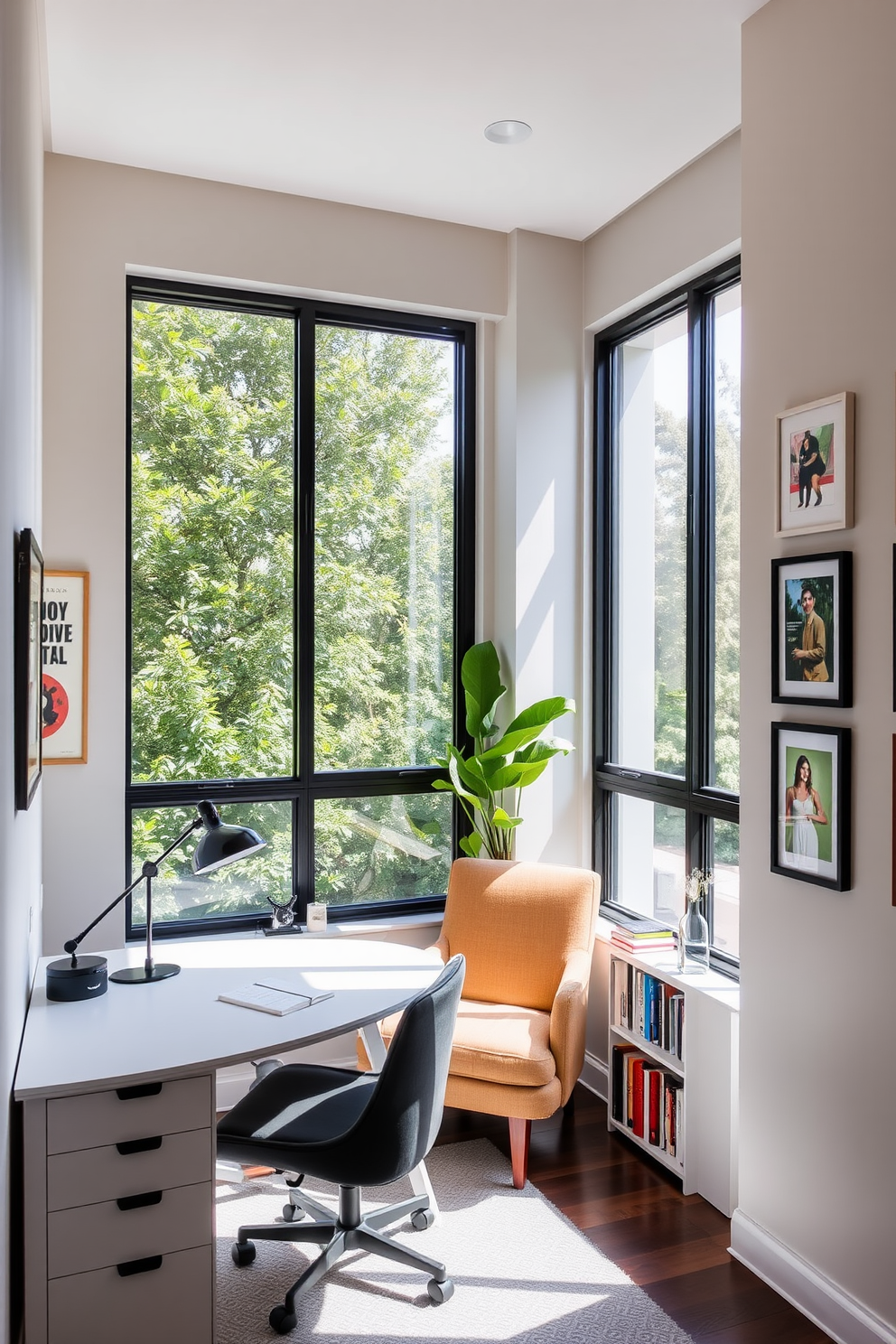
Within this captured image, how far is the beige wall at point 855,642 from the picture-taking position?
6.96ft

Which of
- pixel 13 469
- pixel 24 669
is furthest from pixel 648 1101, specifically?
pixel 13 469

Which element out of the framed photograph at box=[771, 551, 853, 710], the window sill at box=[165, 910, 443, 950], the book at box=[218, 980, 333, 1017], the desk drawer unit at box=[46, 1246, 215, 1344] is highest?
the framed photograph at box=[771, 551, 853, 710]

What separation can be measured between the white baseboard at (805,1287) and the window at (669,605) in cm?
80

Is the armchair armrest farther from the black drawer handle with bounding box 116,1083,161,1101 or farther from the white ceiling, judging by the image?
the white ceiling

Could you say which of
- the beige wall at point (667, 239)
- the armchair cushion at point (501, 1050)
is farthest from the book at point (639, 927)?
the beige wall at point (667, 239)

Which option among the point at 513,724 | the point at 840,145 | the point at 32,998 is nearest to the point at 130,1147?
the point at 32,998

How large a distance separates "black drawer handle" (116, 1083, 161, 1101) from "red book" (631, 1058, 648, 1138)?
5.52 feet

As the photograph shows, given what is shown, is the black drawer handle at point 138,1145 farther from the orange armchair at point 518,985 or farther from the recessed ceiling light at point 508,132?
the recessed ceiling light at point 508,132

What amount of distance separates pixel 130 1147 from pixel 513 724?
1.94 metres

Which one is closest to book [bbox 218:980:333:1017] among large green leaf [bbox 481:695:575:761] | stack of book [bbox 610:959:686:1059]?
stack of book [bbox 610:959:686:1059]

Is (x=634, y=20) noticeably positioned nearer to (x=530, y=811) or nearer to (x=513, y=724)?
(x=513, y=724)

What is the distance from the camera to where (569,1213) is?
9.08 feet

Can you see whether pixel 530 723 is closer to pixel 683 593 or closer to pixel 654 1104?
pixel 683 593

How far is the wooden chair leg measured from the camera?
287cm
